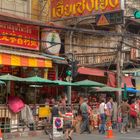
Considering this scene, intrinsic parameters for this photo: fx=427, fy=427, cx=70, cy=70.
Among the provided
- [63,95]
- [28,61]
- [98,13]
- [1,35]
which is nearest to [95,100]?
[63,95]

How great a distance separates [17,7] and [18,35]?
307 centimetres

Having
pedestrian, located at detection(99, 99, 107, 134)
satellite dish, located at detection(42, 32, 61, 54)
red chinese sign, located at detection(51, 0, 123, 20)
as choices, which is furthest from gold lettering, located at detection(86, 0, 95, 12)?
pedestrian, located at detection(99, 99, 107, 134)

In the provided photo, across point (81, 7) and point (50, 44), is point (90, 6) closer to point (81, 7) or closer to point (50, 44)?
point (81, 7)

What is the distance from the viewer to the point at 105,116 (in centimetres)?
2266

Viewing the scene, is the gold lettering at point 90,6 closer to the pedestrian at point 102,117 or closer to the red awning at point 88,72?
the red awning at point 88,72

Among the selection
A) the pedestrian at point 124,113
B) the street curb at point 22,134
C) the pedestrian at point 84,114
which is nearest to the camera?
the street curb at point 22,134

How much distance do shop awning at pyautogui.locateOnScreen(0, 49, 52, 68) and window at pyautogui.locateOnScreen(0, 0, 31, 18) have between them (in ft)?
10.1

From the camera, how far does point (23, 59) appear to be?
2105 centimetres

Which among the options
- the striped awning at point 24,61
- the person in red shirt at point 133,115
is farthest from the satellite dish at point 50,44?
the person in red shirt at point 133,115

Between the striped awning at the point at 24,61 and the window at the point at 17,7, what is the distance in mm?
3446

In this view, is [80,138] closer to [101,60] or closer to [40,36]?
[40,36]

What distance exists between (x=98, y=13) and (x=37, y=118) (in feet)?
27.6

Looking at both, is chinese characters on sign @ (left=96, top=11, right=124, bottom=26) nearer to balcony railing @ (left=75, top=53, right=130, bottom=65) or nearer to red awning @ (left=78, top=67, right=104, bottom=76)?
red awning @ (left=78, top=67, right=104, bottom=76)

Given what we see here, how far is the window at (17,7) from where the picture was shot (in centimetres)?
2375
